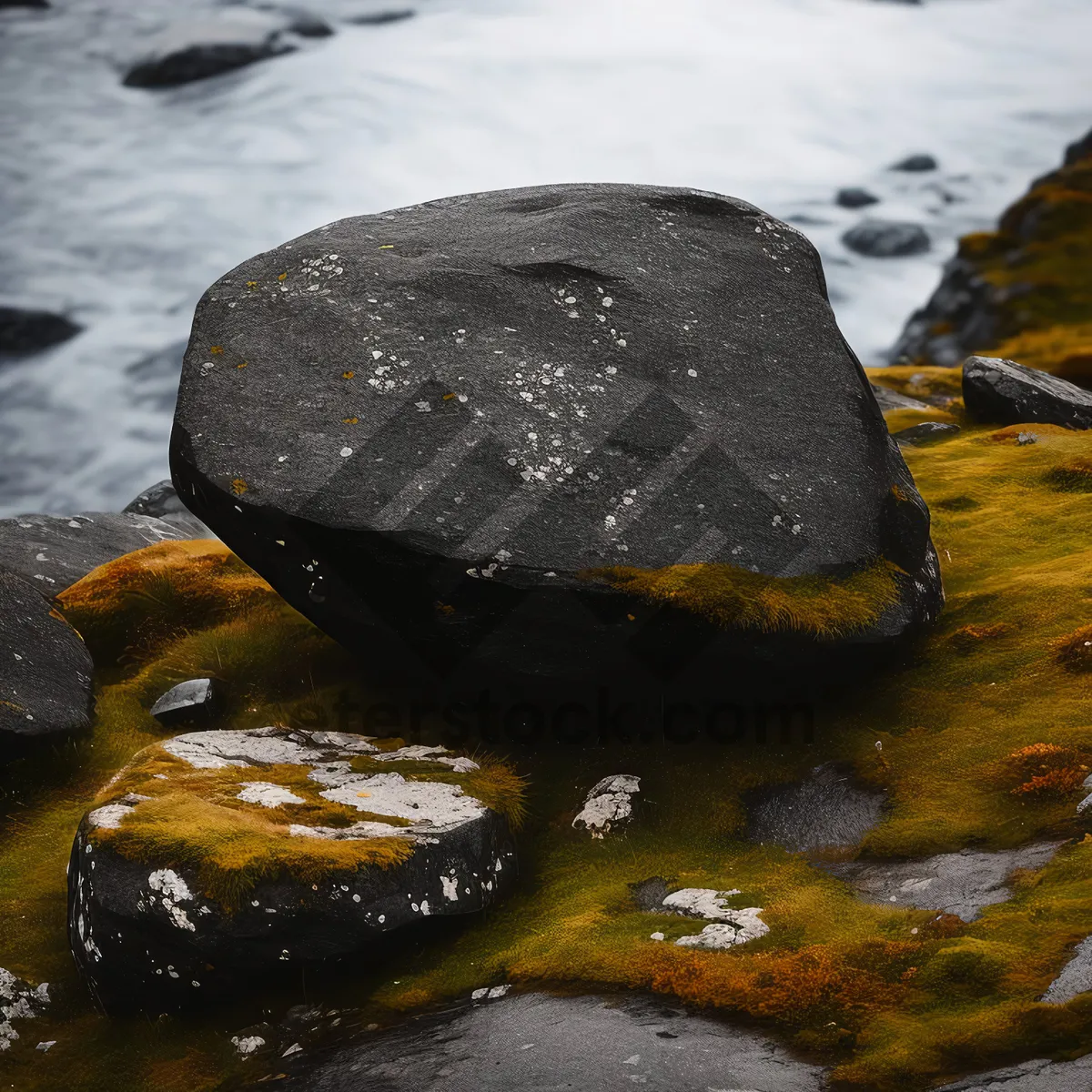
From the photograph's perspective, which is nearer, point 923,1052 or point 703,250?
point 923,1052

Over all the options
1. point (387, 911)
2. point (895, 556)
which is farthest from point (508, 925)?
point (895, 556)

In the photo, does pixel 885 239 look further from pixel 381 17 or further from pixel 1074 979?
pixel 1074 979

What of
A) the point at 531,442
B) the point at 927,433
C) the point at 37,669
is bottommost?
the point at 37,669

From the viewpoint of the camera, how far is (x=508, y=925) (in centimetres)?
851

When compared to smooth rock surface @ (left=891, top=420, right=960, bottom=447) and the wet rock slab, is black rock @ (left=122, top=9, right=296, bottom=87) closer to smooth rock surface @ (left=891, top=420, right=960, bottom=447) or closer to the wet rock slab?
smooth rock surface @ (left=891, top=420, right=960, bottom=447)

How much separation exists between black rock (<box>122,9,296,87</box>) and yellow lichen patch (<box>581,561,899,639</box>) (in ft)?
180

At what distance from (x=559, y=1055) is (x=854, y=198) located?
177 feet

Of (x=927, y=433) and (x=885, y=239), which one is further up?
(x=927, y=433)

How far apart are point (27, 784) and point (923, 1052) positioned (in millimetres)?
8683

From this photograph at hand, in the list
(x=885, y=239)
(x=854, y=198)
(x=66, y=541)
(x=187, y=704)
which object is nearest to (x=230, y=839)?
(x=187, y=704)

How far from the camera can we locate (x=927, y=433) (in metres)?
18.4

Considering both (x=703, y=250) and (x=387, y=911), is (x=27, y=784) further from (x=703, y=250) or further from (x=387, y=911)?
(x=703, y=250)

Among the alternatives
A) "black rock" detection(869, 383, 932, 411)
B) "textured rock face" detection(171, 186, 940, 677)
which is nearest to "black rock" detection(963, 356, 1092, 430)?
"black rock" detection(869, 383, 932, 411)

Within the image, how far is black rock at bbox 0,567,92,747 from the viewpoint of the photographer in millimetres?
10570
